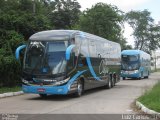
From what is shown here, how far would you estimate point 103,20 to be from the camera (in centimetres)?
4494

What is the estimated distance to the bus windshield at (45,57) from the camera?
59.4ft

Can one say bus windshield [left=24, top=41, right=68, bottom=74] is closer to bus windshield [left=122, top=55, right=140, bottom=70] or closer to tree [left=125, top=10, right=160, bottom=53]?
bus windshield [left=122, top=55, right=140, bottom=70]

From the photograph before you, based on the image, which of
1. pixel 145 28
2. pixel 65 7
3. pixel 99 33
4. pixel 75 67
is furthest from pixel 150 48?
pixel 75 67

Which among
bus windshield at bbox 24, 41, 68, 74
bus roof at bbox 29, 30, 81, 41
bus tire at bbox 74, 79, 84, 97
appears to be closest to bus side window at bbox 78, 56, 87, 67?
bus tire at bbox 74, 79, 84, 97

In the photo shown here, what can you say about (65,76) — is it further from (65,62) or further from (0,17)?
(0,17)

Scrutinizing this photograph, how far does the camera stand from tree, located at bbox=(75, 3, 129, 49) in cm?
4488

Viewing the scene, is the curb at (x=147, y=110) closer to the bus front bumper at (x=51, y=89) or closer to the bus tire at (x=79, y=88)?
the bus front bumper at (x=51, y=89)

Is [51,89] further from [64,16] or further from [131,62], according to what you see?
[64,16]

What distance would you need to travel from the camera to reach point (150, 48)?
9300 centimetres

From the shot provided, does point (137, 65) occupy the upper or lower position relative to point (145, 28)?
lower

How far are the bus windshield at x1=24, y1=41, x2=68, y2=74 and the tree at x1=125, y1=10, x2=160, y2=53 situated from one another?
247ft

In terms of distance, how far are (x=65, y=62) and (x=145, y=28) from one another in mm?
76634

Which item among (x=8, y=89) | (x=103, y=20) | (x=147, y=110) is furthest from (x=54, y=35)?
(x=103, y=20)

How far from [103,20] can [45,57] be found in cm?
2734
